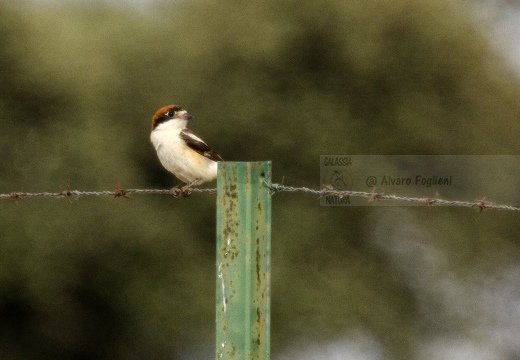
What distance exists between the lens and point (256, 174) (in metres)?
4.57

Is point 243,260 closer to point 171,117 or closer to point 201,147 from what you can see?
point 201,147

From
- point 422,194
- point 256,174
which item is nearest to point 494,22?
point 422,194

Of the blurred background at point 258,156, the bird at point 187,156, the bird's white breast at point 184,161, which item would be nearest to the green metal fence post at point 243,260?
the bird at point 187,156

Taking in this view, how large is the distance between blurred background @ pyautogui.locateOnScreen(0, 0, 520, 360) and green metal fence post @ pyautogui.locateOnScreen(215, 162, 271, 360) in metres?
18.6

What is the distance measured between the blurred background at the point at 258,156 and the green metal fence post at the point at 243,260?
18566 millimetres

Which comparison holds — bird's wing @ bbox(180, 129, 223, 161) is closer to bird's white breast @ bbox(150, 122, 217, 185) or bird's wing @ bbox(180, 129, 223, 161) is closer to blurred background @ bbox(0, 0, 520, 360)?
bird's white breast @ bbox(150, 122, 217, 185)

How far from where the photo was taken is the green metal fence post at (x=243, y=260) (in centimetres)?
454

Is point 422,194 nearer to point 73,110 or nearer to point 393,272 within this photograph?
point 393,272

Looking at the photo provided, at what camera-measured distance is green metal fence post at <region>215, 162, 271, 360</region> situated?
4.54 meters

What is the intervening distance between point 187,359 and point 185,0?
27.8 ft

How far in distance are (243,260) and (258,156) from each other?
19859mm

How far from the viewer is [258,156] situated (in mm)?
24375

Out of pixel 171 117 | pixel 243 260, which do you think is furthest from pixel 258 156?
pixel 243 260

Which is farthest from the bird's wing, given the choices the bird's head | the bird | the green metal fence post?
the green metal fence post
